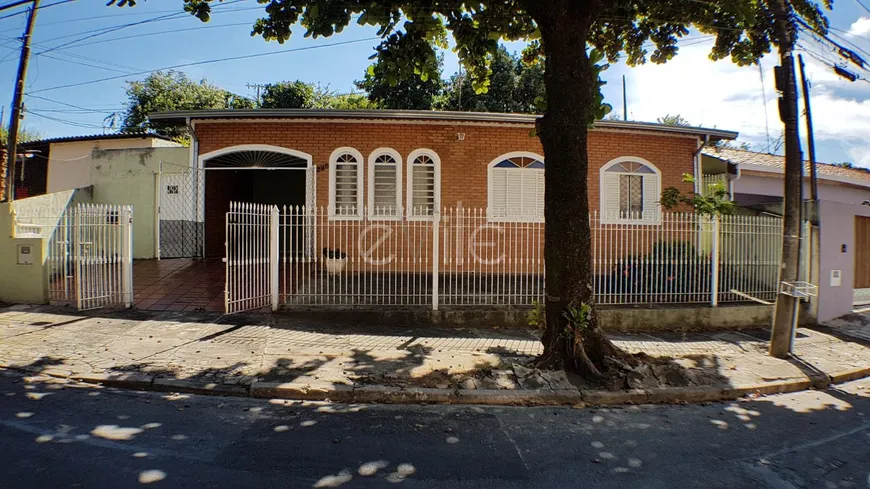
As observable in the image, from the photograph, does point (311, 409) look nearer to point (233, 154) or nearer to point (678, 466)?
point (678, 466)

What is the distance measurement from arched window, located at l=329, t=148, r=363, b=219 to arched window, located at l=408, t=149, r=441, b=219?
1.16 meters

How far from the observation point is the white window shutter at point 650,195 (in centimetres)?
1120

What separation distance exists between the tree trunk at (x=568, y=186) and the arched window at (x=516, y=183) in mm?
5410

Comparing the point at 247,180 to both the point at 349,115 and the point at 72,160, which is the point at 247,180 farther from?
the point at 349,115

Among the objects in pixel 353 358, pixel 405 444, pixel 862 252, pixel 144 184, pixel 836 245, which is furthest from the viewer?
pixel 144 184

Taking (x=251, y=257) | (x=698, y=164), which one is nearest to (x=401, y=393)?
(x=251, y=257)

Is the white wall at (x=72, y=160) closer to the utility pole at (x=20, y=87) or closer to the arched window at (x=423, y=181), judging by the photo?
the utility pole at (x=20, y=87)

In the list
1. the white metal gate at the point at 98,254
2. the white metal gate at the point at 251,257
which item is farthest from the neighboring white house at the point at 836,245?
the white metal gate at the point at 98,254

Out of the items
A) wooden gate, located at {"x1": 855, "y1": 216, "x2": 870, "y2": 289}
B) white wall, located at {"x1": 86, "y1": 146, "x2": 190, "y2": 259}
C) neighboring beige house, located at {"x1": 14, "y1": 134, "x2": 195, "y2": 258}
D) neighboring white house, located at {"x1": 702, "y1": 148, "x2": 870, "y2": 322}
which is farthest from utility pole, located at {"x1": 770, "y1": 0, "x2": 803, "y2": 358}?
white wall, located at {"x1": 86, "y1": 146, "x2": 190, "y2": 259}

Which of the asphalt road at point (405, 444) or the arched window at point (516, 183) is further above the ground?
the arched window at point (516, 183)

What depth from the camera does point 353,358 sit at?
225 inches

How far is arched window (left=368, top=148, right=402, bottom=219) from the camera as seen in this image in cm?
1060

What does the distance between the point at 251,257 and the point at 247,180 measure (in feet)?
27.3

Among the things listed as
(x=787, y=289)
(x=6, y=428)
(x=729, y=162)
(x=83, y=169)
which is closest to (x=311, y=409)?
(x=6, y=428)
